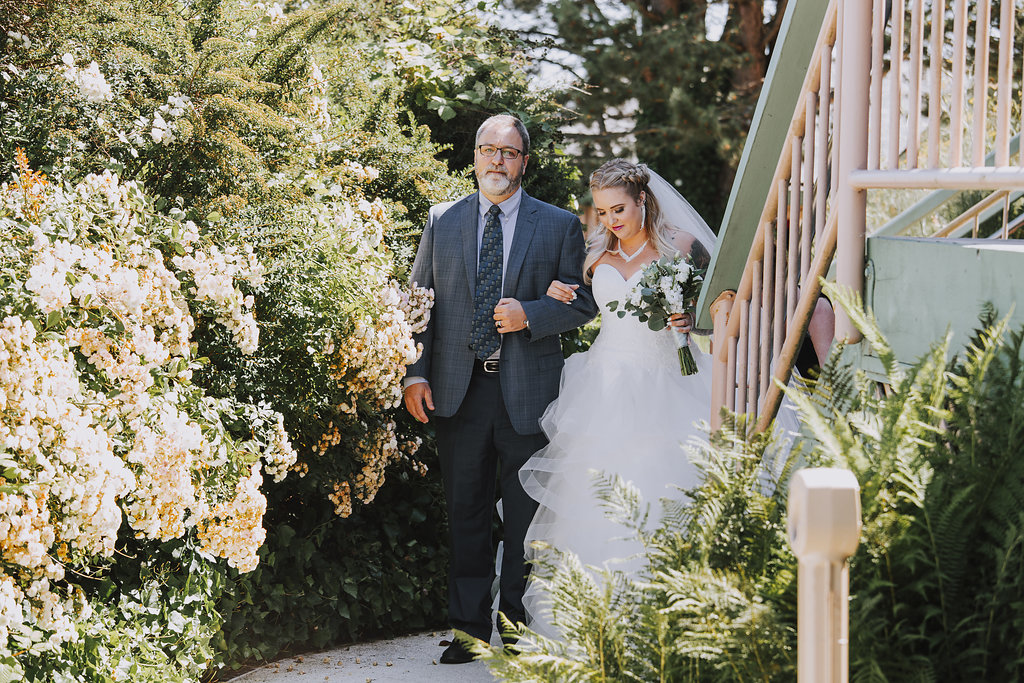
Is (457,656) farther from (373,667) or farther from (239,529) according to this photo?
(239,529)

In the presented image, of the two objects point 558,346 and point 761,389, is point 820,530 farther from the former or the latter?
point 558,346

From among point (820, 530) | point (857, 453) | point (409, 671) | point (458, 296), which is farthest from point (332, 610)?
point (820, 530)

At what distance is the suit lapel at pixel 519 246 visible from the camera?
4.03 meters

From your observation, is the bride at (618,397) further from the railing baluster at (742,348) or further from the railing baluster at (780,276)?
the railing baluster at (780,276)

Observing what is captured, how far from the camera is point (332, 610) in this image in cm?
416

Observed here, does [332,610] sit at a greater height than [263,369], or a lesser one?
lesser

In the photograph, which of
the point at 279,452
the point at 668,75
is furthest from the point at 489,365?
the point at 668,75

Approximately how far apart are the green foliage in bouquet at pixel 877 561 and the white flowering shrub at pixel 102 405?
1.20 meters

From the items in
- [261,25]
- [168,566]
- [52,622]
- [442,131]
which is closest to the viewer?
[52,622]

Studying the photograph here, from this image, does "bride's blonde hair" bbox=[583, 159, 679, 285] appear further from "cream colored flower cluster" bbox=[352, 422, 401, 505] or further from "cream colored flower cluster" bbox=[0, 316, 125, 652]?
"cream colored flower cluster" bbox=[0, 316, 125, 652]

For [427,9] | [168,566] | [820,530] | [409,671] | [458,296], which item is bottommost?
[409,671]

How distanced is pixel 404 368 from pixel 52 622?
1510 millimetres

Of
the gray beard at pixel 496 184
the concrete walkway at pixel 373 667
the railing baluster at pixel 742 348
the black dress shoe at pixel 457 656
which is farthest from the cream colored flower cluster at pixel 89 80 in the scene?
the black dress shoe at pixel 457 656

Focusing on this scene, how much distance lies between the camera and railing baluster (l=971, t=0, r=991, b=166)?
1.99 meters
